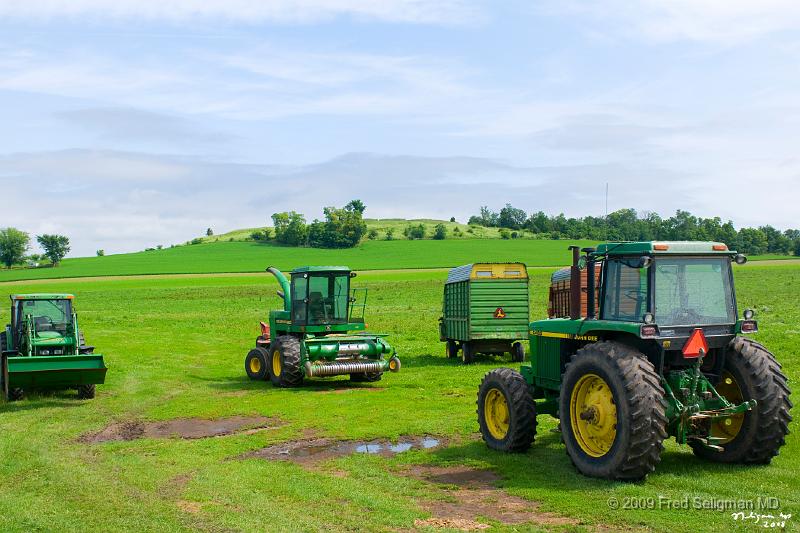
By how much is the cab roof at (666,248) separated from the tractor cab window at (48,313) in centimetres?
1471

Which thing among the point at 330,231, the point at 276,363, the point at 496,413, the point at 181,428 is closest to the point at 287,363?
the point at 276,363

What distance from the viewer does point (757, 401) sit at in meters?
10.4

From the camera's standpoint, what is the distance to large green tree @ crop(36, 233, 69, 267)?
4948 inches

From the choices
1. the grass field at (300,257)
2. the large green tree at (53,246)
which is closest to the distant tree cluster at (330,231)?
the grass field at (300,257)

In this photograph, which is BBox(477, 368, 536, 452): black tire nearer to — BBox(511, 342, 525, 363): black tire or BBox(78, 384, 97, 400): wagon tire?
BBox(78, 384, 97, 400): wagon tire

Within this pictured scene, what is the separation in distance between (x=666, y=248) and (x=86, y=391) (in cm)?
→ 1407

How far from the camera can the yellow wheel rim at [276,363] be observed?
21062 millimetres

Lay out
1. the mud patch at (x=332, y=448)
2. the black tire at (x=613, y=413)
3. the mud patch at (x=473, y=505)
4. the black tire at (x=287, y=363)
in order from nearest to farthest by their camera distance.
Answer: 1. the mud patch at (x=473, y=505)
2. the black tire at (x=613, y=413)
3. the mud patch at (x=332, y=448)
4. the black tire at (x=287, y=363)

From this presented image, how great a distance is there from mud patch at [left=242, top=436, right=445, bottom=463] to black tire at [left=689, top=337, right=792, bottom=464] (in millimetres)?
4492

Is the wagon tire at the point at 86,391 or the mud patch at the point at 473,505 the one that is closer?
the mud patch at the point at 473,505

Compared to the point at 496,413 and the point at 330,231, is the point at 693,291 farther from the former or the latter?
the point at 330,231

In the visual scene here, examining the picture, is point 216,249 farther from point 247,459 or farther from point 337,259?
point 247,459

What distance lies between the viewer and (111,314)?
49.1 metres

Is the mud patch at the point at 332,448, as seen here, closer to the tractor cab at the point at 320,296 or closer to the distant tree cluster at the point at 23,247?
the tractor cab at the point at 320,296
